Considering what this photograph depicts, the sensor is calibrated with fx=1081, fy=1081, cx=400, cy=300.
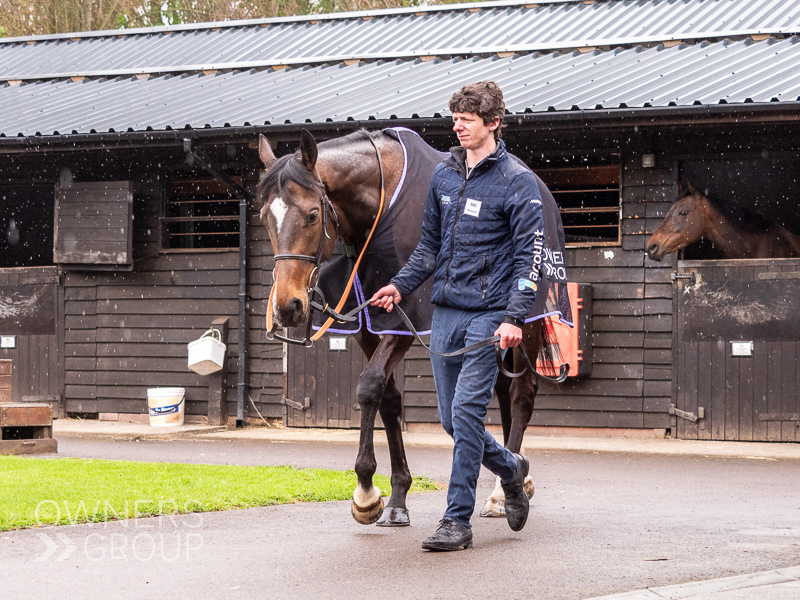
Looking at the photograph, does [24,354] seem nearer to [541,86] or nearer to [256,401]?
[256,401]

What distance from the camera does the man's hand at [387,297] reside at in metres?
5.04

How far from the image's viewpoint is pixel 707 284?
36.3ft

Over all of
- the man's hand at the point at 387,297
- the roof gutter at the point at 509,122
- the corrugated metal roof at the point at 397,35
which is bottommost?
the man's hand at the point at 387,297

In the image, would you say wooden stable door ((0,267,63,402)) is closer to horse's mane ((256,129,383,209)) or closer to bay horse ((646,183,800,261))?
bay horse ((646,183,800,261))

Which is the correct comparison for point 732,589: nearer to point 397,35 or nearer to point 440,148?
point 440,148

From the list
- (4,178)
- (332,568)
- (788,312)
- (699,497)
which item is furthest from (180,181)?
(332,568)

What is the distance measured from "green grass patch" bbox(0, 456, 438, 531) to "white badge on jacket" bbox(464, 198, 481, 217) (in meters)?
2.33

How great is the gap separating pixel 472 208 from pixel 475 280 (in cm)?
32

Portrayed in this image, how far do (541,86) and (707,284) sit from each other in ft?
9.25

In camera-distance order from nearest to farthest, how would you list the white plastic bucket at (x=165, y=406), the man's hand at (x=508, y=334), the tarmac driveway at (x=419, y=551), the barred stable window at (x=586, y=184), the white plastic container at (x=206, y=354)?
the tarmac driveway at (x=419, y=551)
the man's hand at (x=508, y=334)
the barred stable window at (x=586, y=184)
the white plastic container at (x=206, y=354)
the white plastic bucket at (x=165, y=406)

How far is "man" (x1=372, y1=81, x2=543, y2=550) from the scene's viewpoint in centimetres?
473

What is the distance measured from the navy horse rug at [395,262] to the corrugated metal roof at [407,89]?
16.9 ft

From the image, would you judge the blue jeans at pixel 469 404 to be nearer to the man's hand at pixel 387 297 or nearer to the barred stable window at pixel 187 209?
the man's hand at pixel 387 297

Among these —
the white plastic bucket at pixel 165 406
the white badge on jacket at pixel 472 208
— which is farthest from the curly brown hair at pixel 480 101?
the white plastic bucket at pixel 165 406
